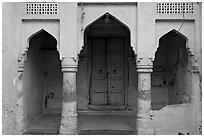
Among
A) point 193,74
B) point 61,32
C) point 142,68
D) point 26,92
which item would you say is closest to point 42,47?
point 26,92

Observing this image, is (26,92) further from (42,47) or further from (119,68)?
(119,68)

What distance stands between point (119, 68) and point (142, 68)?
3697 mm

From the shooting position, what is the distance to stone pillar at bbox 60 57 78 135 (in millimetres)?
6871

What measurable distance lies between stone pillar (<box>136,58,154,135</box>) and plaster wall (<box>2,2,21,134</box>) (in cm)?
360

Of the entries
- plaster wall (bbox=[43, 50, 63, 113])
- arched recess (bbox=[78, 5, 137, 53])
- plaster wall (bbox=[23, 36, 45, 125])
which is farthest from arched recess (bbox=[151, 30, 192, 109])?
plaster wall (bbox=[23, 36, 45, 125])

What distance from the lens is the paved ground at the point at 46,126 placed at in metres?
7.38

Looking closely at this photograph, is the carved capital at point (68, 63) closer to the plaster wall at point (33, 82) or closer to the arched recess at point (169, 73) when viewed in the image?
the plaster wall at point (33, 82)

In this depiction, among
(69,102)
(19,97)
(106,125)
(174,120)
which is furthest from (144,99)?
(19,97)

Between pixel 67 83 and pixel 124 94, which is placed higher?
pixel 67 83

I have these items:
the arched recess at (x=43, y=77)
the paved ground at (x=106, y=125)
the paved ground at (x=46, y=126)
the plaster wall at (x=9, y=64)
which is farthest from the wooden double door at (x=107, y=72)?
the plaster wall at (x=9, y=64)

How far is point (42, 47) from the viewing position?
33.5ft

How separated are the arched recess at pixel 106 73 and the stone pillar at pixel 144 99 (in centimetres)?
338

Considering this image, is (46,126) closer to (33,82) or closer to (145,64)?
(33,82)

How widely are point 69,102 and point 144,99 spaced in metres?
2.19
